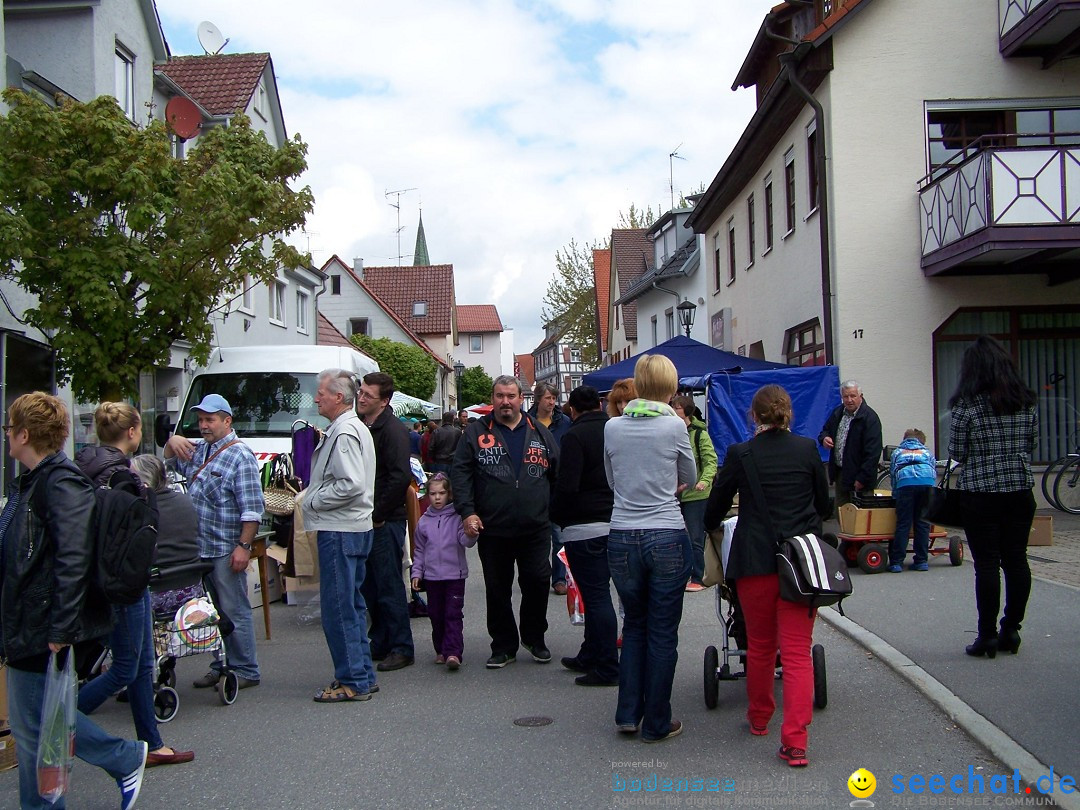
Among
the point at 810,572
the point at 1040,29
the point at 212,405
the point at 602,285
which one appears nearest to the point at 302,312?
the point at 602,285

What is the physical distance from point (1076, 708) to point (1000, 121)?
13.0 meters

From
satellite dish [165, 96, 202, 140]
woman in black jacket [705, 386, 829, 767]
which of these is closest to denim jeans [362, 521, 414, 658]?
woman in black jacket [705, 386, 829, 767]

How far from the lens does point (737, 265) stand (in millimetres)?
24250

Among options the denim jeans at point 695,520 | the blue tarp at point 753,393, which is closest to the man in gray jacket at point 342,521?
the denim jeans at point 695,520

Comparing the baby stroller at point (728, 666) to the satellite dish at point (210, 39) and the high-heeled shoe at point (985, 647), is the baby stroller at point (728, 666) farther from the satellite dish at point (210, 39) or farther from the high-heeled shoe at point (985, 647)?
the satellite dish at point (210, 39)

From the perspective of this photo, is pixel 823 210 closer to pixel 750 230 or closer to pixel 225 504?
pixel 750 230

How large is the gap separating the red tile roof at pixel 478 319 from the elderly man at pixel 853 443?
81.7 m

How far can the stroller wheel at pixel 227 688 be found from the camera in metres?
6.15

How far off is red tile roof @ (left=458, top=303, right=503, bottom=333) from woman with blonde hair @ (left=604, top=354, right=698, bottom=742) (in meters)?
88.0

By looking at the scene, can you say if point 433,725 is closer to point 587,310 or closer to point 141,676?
point 141,676

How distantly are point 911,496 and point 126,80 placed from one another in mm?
16018

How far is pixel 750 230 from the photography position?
22.9 m

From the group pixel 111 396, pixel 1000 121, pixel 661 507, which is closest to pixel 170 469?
pixel 661 507

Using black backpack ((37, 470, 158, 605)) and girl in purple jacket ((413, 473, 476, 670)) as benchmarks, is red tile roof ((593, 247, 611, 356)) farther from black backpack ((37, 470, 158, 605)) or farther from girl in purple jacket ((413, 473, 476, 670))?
black backpack ((37, 470, 158, 605))
